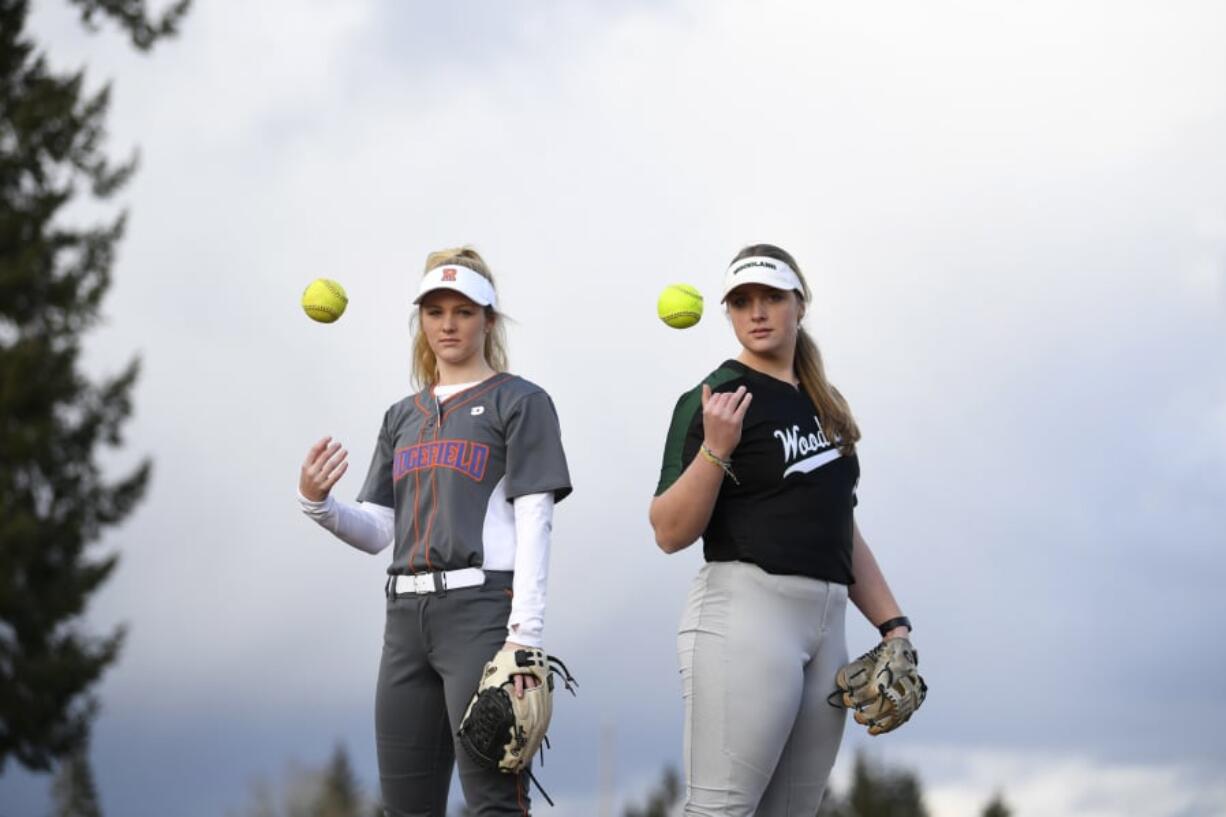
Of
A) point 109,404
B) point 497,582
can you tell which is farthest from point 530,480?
point 109,404

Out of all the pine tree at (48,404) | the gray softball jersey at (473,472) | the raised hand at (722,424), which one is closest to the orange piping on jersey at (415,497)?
the gray softball jersey at (473,472)

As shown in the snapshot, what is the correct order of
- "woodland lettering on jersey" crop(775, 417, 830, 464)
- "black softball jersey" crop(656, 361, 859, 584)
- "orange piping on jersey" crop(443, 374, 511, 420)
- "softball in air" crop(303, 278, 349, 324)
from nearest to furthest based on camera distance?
1. "black softball jersey" crop(656, 361, 859, 584)
2. "woodland lettering on jersey" crop(775, 417, 830, 464)
3. "orange piping on jersey" crop(443, 374, 511, 420)
4. "softball in air" crop(303, 278, 349, 324)

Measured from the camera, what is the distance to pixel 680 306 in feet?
18.0

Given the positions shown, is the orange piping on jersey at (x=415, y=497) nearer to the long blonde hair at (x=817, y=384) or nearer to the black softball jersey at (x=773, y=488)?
the black softball jersey at (x=773, y=488)

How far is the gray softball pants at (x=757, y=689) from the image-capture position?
4.77 metres

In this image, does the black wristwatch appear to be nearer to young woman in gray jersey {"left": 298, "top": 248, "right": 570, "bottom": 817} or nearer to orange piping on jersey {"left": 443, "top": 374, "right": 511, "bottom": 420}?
young woman in gray jersey {"left": 298, "top": 248, "right": 570, "bottom": 817}

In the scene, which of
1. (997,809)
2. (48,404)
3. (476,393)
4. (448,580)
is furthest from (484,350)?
(997,809)

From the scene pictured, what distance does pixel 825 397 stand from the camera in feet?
17.4

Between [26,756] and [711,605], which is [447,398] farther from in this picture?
[26,756]

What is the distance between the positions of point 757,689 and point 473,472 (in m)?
1.23

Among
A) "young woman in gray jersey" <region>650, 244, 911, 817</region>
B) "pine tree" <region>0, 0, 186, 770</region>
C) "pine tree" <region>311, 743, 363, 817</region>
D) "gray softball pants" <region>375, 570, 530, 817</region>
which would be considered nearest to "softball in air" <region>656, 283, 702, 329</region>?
"young woman in gray jersey" <region>650, 244, 911, 817</region>

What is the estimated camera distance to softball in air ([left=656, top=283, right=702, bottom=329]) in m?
5.48

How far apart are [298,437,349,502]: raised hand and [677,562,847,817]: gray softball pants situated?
1348 millimetres

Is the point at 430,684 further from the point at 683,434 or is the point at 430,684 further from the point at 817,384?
the point at 817,384
